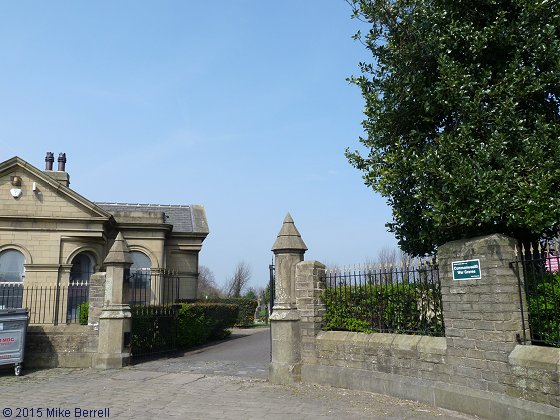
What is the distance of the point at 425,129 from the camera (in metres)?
8.63

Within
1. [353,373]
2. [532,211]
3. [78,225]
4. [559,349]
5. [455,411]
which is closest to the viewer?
[559,349]

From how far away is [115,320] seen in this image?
Result: 11656mm

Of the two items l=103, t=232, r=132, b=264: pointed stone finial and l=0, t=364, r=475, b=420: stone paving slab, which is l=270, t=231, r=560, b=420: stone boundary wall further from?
l=103, t=232, r=132, b=264: pointed stone finial

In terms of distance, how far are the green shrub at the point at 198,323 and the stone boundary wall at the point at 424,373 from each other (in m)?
7.35

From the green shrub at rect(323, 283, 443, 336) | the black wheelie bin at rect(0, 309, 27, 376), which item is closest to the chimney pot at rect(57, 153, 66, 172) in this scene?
the black wheelie bin at rect(0, 309, 27, 376)

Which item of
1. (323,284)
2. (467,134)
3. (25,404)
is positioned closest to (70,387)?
(25,404)

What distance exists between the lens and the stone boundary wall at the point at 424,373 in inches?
228

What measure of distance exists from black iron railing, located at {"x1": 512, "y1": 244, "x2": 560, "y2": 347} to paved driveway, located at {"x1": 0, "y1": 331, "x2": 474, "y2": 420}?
161cm

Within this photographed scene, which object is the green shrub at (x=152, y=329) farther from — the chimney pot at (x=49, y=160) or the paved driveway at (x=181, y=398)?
the chimney pot at (x=49, y=160)

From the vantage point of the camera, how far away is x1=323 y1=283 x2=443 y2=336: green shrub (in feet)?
26.4

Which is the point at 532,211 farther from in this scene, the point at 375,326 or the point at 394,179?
the point at 375,326

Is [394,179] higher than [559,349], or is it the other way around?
[394,179]

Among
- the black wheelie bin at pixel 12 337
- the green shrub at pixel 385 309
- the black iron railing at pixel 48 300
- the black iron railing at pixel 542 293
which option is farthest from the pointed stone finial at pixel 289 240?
the black iron railing at pixel 48 300

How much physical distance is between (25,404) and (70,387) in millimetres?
1513
